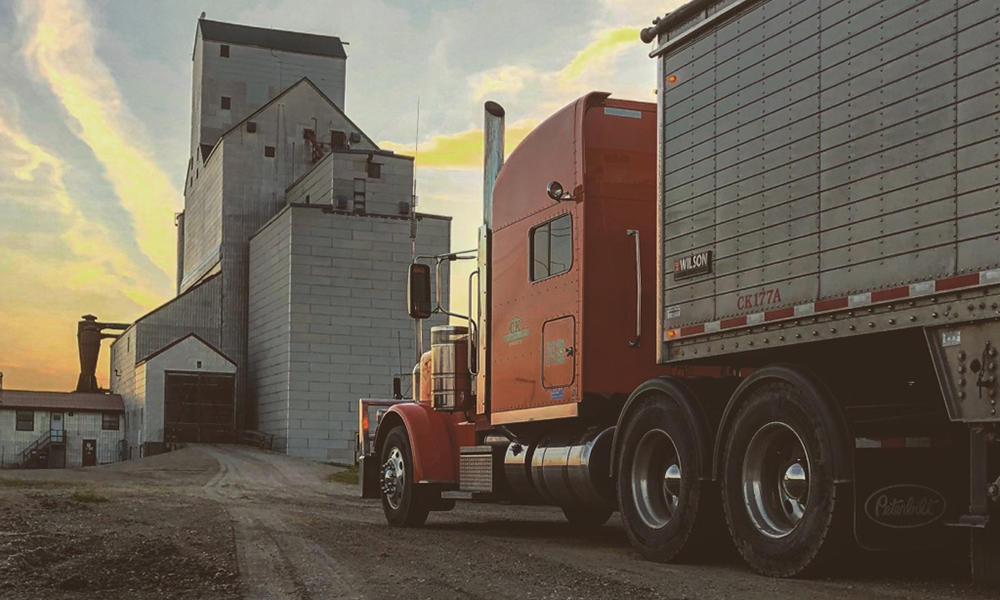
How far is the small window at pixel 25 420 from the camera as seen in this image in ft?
233

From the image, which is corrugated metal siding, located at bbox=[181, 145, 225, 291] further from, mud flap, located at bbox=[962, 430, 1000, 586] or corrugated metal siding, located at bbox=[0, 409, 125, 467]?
mud flap, located at bbox=[962, 430, 1000, 586]

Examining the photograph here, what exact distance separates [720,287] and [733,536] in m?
1.94

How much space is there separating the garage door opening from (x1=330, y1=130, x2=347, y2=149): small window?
14666mm

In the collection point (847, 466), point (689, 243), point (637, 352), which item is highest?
point (689, 243)

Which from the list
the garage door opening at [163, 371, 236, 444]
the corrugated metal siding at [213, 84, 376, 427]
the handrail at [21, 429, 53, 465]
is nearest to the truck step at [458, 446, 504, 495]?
the garage door opening at [163, 371, 236, 444]

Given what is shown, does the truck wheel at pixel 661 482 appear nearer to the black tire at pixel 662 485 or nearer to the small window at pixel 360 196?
the black tire at pixel 662 485

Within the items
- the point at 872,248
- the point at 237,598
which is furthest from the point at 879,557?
the point at 237,598

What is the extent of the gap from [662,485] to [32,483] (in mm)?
23970

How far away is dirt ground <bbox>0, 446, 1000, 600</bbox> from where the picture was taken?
26.6ft

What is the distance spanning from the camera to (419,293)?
14891 mm

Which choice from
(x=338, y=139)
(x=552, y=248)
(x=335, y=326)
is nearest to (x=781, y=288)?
(x=552, y=248)

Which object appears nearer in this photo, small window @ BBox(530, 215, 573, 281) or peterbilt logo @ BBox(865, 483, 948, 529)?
peterbilt logo @ BBox(865, 483, 948, 529)

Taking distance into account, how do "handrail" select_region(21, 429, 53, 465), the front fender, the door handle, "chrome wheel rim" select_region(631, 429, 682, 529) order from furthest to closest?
"handrail" select_region(21, 429, 53, 465)
the front fender
the door handle
"chrome wheel rim" select_region(631, 429, 682, 529)

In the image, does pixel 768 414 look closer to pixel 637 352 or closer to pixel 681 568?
pixel 681 568
